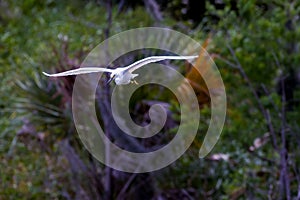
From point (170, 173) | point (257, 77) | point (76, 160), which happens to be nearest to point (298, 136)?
point (257, 77)

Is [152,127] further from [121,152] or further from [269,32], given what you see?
[269,32]

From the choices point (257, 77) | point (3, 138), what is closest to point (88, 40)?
point (3, 138)

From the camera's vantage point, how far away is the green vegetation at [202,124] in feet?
9.57

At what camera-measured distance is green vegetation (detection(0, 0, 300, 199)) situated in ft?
9.57

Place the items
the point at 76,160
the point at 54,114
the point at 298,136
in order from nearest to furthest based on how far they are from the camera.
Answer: the point at 298,136 → the point at 76,160 → the point at 54,114

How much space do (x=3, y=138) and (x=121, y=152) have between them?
1392mm

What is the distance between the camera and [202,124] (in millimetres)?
3209

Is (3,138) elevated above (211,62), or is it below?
below

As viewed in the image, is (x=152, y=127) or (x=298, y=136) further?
(x=152, y=127)

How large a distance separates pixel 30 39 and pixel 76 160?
7.70 ft

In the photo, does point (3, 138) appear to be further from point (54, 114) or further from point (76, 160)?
point (76, 160)

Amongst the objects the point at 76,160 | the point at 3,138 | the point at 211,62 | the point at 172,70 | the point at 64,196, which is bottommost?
the point at 3,138

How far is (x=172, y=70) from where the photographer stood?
3312 mm

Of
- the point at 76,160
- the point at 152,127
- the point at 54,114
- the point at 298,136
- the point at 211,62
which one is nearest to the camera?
the point at 298,136
